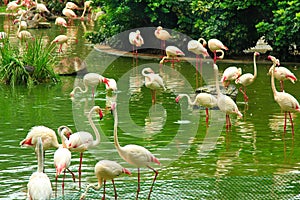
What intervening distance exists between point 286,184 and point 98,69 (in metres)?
8.26

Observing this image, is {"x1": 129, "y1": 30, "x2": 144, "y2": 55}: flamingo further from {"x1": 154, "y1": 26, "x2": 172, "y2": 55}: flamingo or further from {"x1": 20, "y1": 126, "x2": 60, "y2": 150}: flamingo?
{"x1": 20, "y1": 126, "x2": 60, "y2": 150}: flamingo

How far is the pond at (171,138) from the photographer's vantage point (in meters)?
7.57

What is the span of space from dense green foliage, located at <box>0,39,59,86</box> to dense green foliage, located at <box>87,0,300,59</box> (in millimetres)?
3709

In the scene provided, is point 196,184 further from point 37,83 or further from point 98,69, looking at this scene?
point 98,69

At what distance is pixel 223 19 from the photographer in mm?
16438

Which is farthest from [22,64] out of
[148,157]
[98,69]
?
[148,157]

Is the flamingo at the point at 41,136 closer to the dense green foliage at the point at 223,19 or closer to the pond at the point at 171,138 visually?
the pond at the point at 171,138

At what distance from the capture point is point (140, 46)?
17109mm

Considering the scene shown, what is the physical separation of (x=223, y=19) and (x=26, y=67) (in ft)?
16.6

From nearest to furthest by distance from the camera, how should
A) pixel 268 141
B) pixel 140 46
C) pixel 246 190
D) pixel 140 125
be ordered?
pixel 246 190 → pixel 268 141 → pixel 140 125 → pixel 140 46

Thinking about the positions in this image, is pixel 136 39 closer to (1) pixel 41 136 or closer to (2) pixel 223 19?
(2) pixel 223 19

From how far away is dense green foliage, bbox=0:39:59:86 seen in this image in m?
13.5

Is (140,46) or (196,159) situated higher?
(140,46)

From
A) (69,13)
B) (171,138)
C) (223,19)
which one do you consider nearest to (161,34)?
(223,19)
